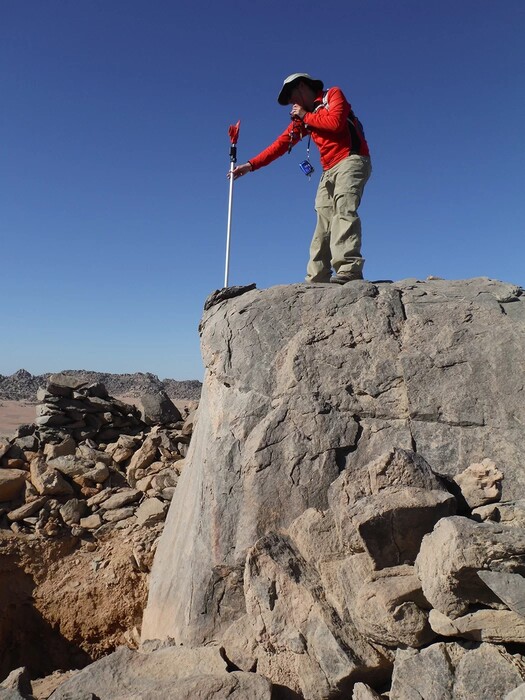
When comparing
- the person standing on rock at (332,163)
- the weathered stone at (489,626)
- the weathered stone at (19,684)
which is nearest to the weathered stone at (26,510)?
the weathered stone at (19,684)

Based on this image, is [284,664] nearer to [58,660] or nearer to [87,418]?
[58,660]

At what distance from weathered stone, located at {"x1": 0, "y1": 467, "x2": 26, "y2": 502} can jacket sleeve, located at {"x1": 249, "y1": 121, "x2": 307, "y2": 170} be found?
5.47 meters

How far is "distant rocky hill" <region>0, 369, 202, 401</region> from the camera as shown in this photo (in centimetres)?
2612

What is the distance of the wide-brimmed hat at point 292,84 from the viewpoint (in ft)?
19.0

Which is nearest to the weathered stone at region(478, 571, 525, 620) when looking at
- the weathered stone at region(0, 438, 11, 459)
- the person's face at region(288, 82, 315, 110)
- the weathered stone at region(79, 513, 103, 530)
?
the person's face at region(288, 82, 315, 110)

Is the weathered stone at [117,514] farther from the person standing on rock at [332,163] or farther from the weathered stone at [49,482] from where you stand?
the person standing on rock at [332,163]

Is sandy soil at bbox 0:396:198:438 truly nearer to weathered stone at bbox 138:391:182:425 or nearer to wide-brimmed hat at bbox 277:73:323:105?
weathered stone at bbox 138:391:182:425

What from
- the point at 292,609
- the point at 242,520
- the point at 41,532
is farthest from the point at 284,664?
the point at 41,532

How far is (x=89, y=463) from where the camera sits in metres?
8.22

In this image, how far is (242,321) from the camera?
487cm

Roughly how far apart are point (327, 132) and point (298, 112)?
401 millimetres

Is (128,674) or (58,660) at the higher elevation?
(128,674)

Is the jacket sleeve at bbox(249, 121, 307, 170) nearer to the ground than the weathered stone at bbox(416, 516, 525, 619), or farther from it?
farther from it

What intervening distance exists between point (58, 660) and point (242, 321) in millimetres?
4672
